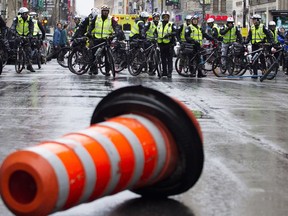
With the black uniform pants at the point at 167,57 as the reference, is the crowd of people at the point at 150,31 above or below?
above

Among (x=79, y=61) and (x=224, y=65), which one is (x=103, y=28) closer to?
(x=79, y=61)

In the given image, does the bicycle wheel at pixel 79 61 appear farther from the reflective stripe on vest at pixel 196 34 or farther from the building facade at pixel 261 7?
the building facade at pixel 261 7

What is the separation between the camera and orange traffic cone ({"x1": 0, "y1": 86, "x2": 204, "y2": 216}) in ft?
13.7

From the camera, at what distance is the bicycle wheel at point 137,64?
20.0m

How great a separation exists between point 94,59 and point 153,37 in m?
2.06

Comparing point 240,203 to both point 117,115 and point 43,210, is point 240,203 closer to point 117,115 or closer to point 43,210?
point 117,115

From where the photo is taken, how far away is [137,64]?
20188mm

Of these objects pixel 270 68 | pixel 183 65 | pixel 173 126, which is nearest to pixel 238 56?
pixel 183 65

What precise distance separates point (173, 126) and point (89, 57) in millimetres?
14764

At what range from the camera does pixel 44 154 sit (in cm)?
421

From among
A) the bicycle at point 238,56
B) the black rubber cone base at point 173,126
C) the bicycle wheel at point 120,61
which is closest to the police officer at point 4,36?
the bicycle wheel at point 120,61

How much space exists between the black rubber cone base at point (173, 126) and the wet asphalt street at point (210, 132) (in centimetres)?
15

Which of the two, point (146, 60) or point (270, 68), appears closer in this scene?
point (270, 68)

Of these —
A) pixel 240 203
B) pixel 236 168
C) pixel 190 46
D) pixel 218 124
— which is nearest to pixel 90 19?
pixel 190 46
